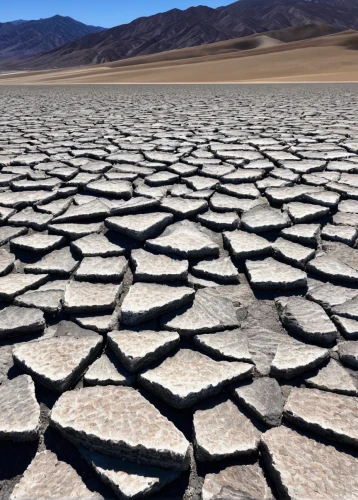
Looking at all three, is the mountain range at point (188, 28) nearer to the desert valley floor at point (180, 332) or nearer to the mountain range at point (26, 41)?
the mountain range at point (26, 41)

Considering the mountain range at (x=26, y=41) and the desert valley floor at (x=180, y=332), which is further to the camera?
the mountain range at (x=26, y=41)

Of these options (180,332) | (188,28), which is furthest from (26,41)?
(180,332)

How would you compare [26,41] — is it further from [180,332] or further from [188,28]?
[180,332]

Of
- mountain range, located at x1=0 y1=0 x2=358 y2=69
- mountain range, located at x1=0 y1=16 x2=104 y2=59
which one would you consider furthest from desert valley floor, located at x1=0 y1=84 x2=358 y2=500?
mountain range, located at x1=0 y1=16 x2=104 y2=59

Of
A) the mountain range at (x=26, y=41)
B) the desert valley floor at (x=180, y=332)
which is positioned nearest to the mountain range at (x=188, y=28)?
the mountain range at (x=26, y=41)

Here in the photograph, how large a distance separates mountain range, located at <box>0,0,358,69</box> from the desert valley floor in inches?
3830

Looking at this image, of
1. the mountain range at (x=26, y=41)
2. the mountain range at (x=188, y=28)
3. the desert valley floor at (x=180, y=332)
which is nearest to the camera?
the desert valley floor at (x=180, y=332)

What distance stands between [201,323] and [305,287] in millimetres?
453

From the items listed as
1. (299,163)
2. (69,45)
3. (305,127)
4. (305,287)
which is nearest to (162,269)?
(305,287)

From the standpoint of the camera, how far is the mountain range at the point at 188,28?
9638 cm

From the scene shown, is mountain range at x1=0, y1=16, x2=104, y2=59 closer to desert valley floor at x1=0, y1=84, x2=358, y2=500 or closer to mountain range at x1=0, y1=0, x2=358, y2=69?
mountain range at x1=0, y1=0, x2=358, y2=69

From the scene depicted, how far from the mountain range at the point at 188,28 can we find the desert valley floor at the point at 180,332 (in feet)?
319

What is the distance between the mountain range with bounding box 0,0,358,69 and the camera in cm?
9638

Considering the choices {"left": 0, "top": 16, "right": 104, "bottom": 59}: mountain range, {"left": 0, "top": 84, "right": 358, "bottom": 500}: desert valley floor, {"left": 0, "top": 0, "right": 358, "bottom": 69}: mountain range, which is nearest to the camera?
{"left": 0, "top": 84, "right": 358, "bottom": 500}: desert valley floor
